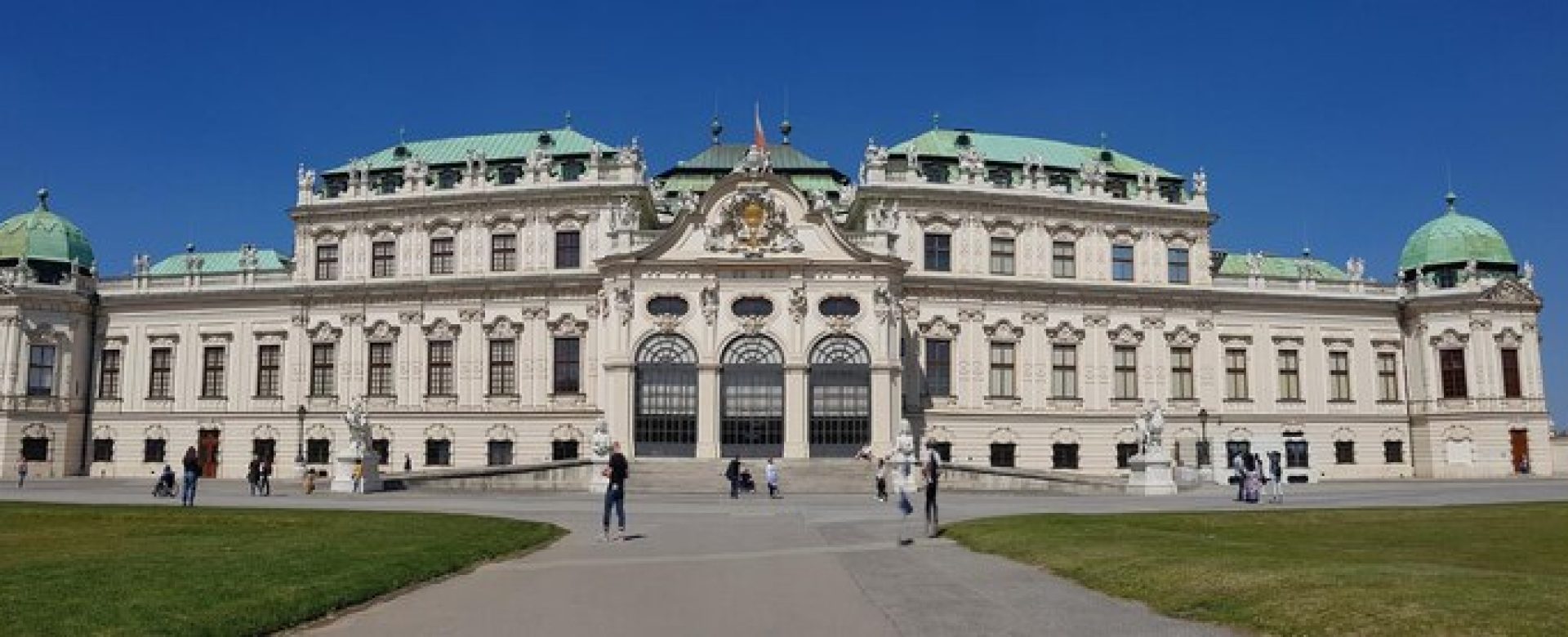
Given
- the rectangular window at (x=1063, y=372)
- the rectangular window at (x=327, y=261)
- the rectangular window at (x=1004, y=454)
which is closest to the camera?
the rectangular window at (x=1004, y=454)

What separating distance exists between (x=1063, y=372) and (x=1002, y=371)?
3763 millimetres

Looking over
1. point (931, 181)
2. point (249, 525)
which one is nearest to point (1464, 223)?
point (931, 181)

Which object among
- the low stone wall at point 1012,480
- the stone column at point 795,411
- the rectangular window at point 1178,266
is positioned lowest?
the low stone wall at point 1012,480

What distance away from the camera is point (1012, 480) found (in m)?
53.6

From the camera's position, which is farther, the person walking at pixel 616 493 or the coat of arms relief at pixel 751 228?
the coat of arms relief at pixel 751 228

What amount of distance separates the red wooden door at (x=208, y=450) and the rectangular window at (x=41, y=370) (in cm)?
867

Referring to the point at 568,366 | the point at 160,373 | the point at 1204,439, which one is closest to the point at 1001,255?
the point at 1204,439

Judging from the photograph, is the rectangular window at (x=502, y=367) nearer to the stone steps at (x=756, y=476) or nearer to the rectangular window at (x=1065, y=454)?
the stone steps at (x=756, y=476)

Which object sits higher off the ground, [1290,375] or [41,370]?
[41,370]

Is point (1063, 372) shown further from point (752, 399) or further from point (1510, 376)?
point (1510, 376)

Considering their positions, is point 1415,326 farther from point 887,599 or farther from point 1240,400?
point 887,599

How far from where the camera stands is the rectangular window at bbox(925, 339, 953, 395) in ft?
227

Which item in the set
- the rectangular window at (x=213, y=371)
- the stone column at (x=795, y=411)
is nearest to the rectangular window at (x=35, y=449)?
the rectangular window at (x=213, y=371)

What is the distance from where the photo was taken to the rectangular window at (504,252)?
70062mm
